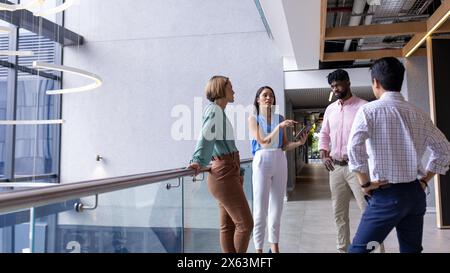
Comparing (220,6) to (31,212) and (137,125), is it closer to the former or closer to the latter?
(137,125)

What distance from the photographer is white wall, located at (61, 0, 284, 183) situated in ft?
26.8

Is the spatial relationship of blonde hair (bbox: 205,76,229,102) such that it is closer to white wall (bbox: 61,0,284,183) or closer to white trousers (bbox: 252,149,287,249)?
white trousers (bbox: 252,149,287,249)

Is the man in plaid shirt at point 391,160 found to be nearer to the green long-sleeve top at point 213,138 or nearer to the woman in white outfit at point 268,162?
the green long-sleeve top at point 213,138

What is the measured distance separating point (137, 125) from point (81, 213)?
733 cm

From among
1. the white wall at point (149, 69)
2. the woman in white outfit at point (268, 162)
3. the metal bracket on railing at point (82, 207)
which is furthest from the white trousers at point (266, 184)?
the white wall at point (149, 69)

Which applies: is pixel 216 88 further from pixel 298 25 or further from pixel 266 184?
pixel 298 25

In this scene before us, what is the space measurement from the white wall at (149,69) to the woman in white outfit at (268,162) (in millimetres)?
5089

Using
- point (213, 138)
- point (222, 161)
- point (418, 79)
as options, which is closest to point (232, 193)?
point (222, 161)

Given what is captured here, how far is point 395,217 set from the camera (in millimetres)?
1562

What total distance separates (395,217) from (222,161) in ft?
3.29

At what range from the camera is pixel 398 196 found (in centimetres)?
157

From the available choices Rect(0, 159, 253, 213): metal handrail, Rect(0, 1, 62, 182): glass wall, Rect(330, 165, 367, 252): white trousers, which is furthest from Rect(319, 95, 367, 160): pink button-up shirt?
Rect(0, 1, 62, 182): glass wall

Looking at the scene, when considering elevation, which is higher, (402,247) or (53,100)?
(53,100)

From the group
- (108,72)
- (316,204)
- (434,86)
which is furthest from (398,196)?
(108,72)
